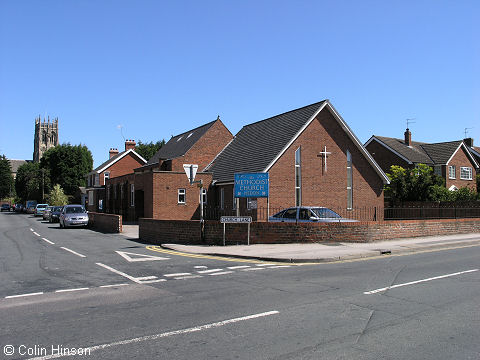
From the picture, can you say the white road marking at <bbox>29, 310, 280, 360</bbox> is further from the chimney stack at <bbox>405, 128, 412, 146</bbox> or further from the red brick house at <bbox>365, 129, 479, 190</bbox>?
the chimney stack at <bbox>405, 128, 412, 146</bbox>

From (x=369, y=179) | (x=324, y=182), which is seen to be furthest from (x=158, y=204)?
(x=369, y=179)

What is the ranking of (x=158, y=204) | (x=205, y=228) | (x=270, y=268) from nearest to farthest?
(x=270, y=268), (x=205, y=228), (x=158, y=204)

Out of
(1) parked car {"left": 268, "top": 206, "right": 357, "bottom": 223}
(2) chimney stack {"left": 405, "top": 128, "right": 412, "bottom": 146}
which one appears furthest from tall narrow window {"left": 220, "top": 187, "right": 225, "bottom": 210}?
(2) chimney stack {"left": 405, "top": 128, "right": 412, "bottom": 146}

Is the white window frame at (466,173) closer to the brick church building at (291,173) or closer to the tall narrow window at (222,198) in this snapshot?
the brick church building at (291,173)

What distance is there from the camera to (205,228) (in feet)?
59.3

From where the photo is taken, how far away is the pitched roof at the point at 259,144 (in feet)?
90.7

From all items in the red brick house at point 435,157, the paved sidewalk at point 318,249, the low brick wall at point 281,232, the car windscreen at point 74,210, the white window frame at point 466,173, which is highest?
the red brick house at point 435,157

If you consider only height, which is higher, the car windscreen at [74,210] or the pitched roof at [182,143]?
the pitched roof at [182,143]

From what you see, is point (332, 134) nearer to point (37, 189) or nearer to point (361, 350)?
point (361, 350)

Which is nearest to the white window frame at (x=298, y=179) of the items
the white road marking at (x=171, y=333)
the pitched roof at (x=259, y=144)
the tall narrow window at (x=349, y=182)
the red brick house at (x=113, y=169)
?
the pitched roof at (x=259, y=144)

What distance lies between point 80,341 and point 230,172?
83.3ft

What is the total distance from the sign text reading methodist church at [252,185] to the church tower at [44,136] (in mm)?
159115

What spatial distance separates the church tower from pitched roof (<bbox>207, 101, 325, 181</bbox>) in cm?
14427

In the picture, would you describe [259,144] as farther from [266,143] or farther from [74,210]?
[74,210]
